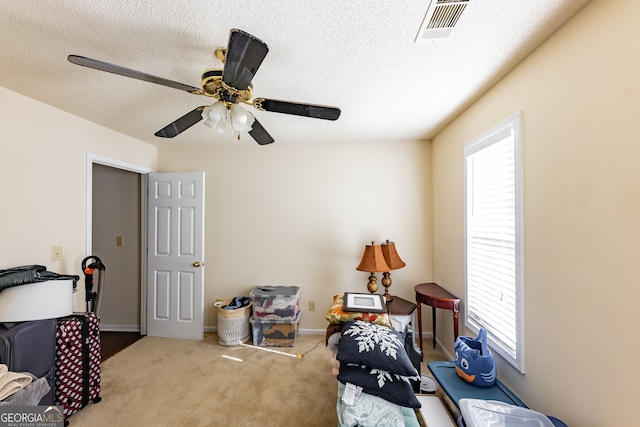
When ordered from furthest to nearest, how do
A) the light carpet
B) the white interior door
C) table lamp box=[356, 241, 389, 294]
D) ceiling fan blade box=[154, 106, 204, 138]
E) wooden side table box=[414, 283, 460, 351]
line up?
the white interior door → table lamp box=[356, 241, 389, 294] → wooden side table box=[414, 283, 460, 351] → the light carpet → ceiling fan blade box=[154, 106, 204, 138]

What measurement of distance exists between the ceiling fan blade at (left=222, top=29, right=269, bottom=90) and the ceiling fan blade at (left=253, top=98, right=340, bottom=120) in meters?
0.21

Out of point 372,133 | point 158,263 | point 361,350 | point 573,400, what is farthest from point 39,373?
point 372,133

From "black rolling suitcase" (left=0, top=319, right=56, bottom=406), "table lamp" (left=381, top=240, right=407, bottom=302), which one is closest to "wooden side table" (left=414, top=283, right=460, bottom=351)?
"table lamp" (left=381, top=240, right=407, bottom=302)

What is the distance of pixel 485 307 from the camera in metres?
1.92

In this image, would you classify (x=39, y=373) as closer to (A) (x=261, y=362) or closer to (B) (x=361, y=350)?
(A) (x=261, y=362)

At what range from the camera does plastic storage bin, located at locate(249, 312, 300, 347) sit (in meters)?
2.87

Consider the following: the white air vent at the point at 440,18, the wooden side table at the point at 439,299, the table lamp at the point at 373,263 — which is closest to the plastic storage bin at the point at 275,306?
the table lamp at the point at 373,263

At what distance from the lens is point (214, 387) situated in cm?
216

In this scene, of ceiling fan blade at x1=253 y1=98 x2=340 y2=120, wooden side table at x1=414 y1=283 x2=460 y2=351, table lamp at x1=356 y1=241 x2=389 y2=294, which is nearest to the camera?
ceiling fan blade at x1=253 y1=98 x2=340 y2=120

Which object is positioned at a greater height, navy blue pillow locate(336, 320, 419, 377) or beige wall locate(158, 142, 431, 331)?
beige wall locate(158, 142, 431, 331)

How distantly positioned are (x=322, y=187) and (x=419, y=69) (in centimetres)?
180

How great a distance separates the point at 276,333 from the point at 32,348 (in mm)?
1940

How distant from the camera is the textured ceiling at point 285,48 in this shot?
1155 mm

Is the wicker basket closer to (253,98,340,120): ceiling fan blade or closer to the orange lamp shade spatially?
the orange lamp shade
